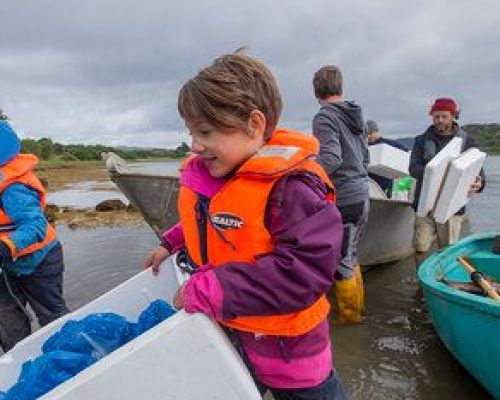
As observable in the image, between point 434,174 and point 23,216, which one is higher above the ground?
point 23,216

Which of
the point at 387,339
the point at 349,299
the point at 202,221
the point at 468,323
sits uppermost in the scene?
the point at 202,221

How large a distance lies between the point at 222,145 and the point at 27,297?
2689mm

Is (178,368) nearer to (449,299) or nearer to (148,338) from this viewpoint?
(148,338)

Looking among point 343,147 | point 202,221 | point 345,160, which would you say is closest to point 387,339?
point 345,160

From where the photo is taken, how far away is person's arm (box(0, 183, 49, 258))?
368 centimetres

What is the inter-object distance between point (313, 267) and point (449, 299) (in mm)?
2163

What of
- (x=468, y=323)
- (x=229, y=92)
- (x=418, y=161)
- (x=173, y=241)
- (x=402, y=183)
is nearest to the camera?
(x=229, y=92)

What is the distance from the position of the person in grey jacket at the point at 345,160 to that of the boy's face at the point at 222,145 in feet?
9.45

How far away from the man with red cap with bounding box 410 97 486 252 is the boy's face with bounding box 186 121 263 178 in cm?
477

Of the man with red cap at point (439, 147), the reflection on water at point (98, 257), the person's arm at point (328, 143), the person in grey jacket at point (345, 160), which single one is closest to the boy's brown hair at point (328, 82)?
the person in grey jacket at point (345, 160)

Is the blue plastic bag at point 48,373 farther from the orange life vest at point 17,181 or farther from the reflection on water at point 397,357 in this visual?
the reflection on water at point 397,357

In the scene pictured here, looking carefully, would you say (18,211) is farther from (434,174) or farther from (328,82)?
(434,174)

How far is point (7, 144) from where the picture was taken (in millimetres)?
3840

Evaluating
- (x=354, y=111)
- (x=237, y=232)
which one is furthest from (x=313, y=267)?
(x=354, y=111)
